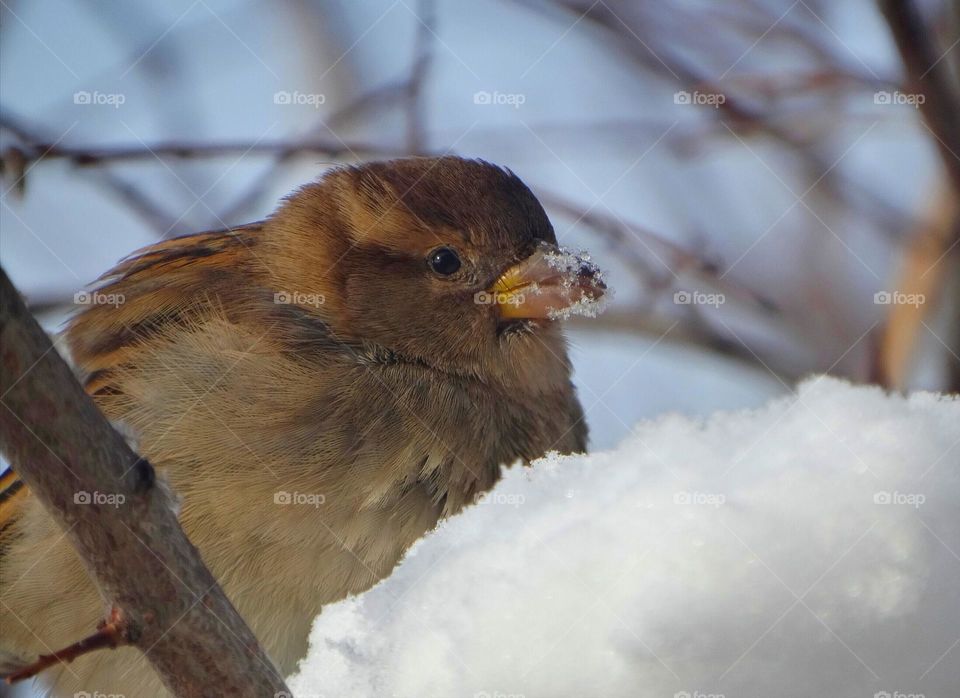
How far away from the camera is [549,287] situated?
3539 millimetres

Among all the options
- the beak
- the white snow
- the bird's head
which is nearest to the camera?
the white snow

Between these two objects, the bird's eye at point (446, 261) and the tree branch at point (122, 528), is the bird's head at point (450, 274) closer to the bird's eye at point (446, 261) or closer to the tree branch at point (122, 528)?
the bird's eye at point (446, 261)

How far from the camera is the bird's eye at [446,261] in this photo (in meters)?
3.64

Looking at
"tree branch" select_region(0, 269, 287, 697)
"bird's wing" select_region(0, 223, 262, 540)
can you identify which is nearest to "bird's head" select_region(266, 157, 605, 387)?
"bird's wing" select_region(0, 223, 262, 540)

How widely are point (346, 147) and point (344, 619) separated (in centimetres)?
243

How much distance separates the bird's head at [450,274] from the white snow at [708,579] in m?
1.69

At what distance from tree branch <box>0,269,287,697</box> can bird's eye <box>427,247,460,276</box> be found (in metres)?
2.03

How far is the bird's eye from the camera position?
11.9ft

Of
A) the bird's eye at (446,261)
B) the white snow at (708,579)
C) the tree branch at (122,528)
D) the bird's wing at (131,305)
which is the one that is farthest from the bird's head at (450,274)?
the tree branch at (122,528)

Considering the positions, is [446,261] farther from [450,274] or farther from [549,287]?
[549,287]

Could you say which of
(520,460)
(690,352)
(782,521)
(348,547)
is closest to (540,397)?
(520,460)

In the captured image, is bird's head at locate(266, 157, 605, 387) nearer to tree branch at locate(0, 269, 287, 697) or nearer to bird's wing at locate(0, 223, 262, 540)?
bird's wing at locate(0, 223, 262, 540)

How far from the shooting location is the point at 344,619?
6.18 feet

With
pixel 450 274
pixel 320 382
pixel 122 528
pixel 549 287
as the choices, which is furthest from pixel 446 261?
pixel 122 528
